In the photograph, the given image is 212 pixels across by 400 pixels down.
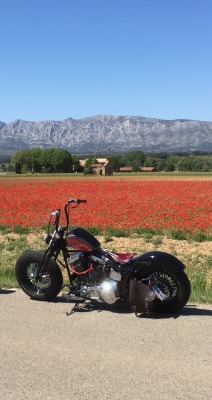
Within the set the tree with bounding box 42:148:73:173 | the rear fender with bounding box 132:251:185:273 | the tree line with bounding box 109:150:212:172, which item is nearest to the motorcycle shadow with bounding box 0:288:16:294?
the rear fender with bounding box 132:251:185:273

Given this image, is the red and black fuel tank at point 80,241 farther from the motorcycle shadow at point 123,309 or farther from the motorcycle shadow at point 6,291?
the motorcycle shadow at point 6,291

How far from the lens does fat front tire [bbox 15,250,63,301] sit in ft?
20.0

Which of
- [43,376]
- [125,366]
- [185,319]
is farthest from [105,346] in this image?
[185,319]

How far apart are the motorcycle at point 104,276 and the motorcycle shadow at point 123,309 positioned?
62 millimetres

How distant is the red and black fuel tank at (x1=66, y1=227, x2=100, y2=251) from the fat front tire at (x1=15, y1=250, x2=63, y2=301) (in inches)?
17.0

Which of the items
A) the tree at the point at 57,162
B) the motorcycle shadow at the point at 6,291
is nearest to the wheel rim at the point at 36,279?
the motorcycle shadow at the point at 6,291

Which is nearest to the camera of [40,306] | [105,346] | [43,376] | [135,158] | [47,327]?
[43,376]

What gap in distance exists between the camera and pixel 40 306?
5.88m

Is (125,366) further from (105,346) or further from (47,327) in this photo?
(47,327)

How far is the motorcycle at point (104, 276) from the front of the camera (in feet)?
18.1

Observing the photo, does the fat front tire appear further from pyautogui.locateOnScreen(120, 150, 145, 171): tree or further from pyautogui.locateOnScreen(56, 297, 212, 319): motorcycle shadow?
pyautogui.locateOnScreen(120, 150, 145, 171): tree

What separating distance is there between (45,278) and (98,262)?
2.68ft

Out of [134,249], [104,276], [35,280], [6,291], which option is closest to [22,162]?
[134,249]

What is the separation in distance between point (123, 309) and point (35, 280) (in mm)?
1211
